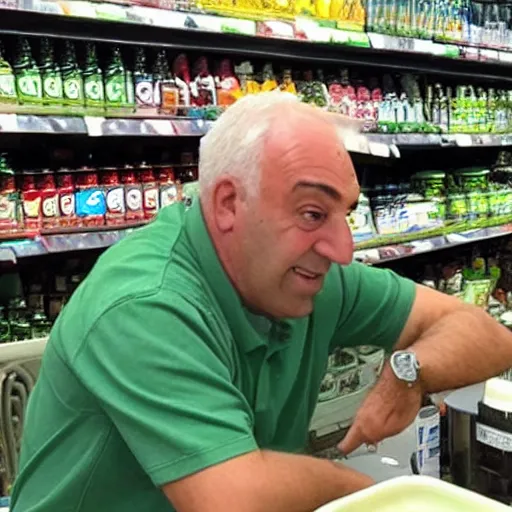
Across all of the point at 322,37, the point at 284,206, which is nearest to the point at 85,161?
the point at 322,37

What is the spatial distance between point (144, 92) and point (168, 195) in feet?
1.21

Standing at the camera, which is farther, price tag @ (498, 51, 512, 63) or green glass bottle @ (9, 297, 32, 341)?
price tag @ (498, 51, 512, 63)

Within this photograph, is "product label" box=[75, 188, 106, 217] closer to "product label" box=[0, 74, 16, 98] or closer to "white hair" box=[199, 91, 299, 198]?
"product label" box=[0, 74, 16, 98]

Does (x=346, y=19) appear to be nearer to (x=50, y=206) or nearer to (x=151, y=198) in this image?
(x=151, y=198)

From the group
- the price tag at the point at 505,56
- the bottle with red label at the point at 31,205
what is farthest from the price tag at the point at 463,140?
the bottle with red label at the point at 31,205

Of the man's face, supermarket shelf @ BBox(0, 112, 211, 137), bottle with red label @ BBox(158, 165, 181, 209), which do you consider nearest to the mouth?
the man's face

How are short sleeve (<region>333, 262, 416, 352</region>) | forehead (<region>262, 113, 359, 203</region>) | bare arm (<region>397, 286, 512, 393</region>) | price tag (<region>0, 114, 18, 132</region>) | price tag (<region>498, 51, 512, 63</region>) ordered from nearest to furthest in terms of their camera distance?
forehead (<region>262, 113, 359, 203</region>), bare arm (<region>397, 286, 512, 393</region>), short sleeve (<region>333, 262, 416, 352</region>), price tag (<region>0, 114, 18, 132</region>), price tag (<region>498, 51, 512, 63</region>)

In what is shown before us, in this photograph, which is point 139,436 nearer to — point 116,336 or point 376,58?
point 116,336

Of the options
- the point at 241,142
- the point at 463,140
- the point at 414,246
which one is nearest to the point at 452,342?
the point at 241,142

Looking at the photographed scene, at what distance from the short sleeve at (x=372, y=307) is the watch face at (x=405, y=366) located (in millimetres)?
182

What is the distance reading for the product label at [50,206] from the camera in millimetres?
2617

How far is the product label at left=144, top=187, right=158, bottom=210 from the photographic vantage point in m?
2.86

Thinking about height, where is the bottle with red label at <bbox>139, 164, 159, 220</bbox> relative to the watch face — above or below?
below

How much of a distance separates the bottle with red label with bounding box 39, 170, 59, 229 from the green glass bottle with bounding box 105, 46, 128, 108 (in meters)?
0.31
